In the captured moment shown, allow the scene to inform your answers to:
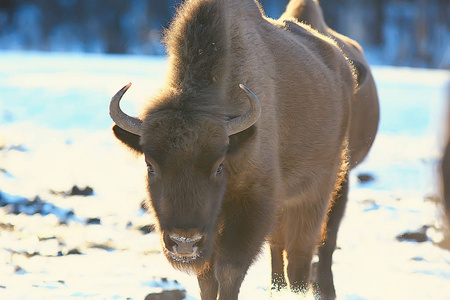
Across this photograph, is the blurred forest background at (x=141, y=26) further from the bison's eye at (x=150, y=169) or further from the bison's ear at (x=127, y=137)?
the bison's eye at (x=150, y=169)

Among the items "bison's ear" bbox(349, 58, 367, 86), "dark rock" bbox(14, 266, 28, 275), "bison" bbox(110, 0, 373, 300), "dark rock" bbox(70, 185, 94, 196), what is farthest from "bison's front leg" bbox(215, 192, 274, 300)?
"dark rock" bbox(70, 185, 94, 196)

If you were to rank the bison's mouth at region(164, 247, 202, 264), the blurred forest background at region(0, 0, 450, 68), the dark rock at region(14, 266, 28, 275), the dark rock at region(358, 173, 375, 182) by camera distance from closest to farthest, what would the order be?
the bison's mouth at region(164, 247, 202, 264)
the dark rock at region(14, 266, 28, 275)
the dark rock at region(358, 173, 375, 182)
the blurred forest background at region(0, 0, 450, 68)

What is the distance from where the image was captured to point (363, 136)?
261 inches

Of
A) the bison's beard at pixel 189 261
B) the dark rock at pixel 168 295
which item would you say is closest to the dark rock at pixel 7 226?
the dark rock at pixel 168 295

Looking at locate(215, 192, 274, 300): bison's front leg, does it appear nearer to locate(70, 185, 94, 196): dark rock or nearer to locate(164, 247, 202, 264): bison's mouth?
locate(164, 247, 202, 264): bison's mouth

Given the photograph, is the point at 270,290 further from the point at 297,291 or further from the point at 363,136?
the point at 363,136

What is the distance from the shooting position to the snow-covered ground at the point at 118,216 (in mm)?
5051

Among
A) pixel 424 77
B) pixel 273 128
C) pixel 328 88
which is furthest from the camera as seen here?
pixel 424 77

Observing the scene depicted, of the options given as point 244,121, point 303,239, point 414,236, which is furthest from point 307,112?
point 414,236

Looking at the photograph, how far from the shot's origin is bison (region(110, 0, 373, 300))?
3.58m

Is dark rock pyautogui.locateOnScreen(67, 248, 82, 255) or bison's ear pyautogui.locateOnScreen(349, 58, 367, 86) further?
bison's ear pyautogui.locateOnScreen(349, 58, 367, 86)

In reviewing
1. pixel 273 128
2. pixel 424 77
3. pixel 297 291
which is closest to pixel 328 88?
pixel 273 128

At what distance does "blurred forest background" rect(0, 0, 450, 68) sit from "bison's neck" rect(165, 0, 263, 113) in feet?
86.8

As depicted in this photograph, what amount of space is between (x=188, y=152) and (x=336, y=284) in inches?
101
